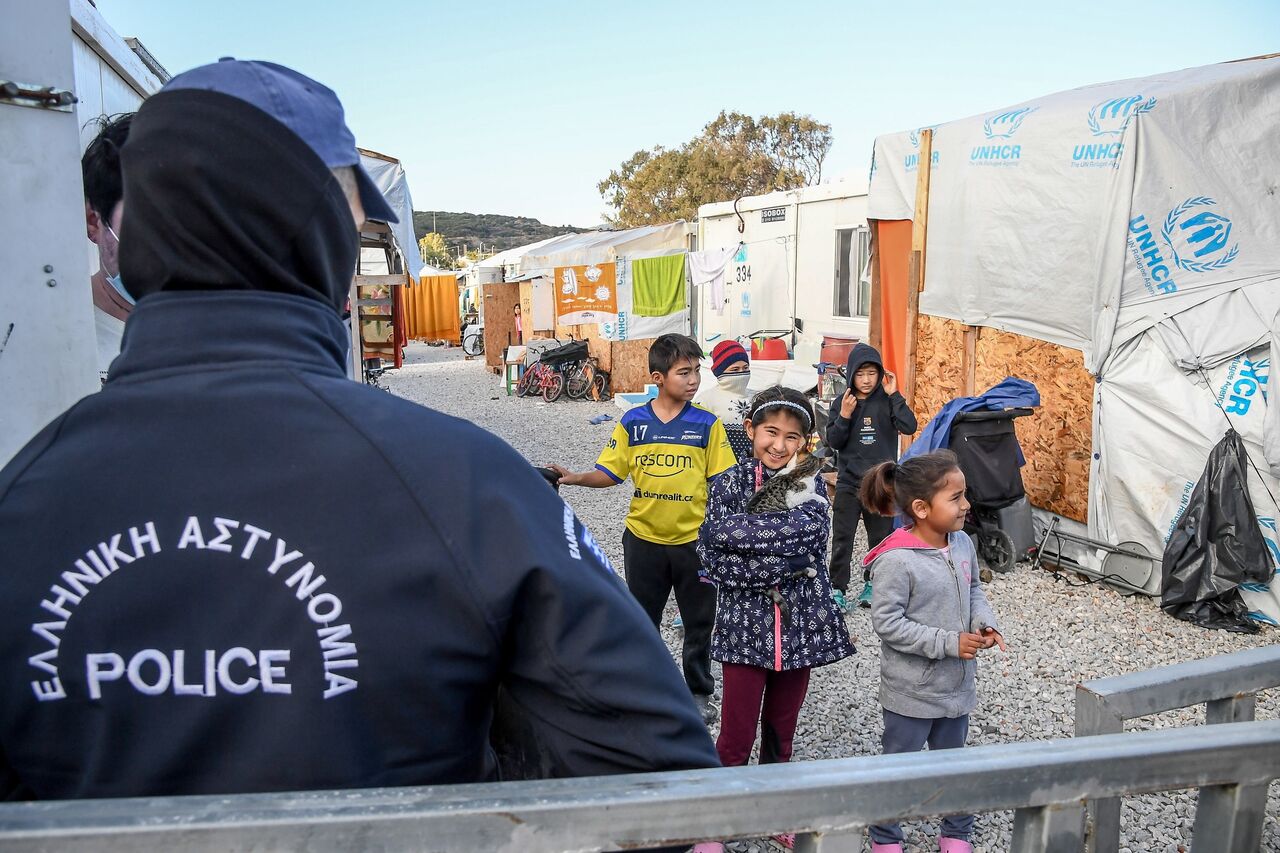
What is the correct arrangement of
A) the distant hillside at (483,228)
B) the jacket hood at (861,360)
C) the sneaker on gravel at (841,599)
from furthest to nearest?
1. the distant hillside at (483,228)
2. the jacket hood at (861,360)
3. the sneaker on gravel at (841,599)

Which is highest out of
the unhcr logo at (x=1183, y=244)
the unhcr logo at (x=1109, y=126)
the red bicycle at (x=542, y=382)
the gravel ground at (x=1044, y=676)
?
the unhcr logo at (x=1109, y=126)

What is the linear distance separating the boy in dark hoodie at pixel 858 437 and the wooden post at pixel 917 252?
8.24 feet

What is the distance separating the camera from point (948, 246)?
309 inches

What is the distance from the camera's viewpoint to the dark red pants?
3449mm

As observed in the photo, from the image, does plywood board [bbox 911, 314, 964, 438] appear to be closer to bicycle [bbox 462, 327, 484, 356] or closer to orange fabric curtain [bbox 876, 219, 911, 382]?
orange fabric curtain [bbox 876, 219, 911, 382]

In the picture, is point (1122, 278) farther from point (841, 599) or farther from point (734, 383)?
point (734, 383)

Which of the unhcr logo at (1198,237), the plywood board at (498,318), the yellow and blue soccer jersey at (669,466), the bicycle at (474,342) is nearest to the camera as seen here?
the yellow and blue soccer jersey at (669,466)

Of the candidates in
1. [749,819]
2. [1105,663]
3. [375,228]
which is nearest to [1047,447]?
[1105,663]

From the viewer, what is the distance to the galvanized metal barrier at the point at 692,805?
2.78ft

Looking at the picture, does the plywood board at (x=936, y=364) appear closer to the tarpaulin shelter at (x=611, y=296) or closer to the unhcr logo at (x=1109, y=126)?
the unhcr logo at (x=1109, y=126)

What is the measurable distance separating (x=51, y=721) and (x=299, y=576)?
1.06ft

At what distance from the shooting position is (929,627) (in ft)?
10.2

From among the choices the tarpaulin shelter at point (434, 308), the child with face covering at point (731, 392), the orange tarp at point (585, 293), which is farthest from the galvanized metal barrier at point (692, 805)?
the tarpaulin shelter at point (434, 308)

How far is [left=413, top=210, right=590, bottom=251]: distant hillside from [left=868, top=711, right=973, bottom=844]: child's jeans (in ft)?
314
